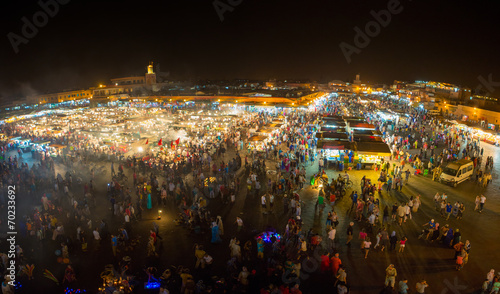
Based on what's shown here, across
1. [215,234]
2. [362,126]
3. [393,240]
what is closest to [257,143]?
[362,126]

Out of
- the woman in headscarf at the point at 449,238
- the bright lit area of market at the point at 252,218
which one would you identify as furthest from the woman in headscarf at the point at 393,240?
the woman in headscarf at the point at 449,238

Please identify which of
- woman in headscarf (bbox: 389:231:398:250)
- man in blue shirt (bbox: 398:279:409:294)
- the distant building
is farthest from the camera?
the distant building

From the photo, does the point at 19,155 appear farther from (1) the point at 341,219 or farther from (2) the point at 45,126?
(1) the point at 341,219

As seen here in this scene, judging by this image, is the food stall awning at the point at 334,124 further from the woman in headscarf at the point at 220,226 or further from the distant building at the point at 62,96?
the distant building at the point at 62,96

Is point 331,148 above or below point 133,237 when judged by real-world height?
above

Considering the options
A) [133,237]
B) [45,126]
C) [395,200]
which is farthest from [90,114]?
[395,200]

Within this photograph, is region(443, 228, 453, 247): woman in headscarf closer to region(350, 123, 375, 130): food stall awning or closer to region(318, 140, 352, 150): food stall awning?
region(318, 140, 352, 150): food stall awning

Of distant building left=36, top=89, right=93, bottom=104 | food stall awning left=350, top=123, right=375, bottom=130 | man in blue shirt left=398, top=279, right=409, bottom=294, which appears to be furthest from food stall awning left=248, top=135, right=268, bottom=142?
distant building left=36, top=89, right=93, bottom=104
